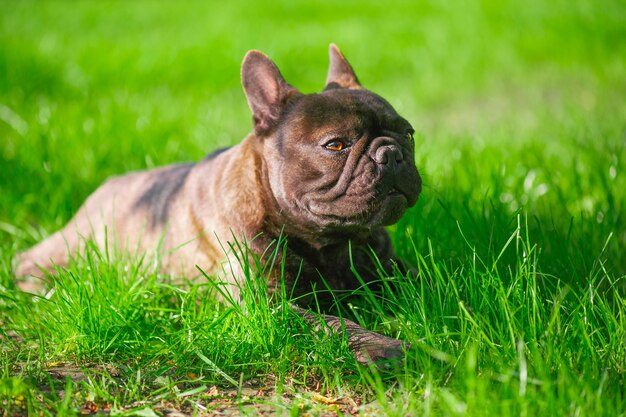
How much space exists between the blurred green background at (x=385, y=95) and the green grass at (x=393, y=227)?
30 mm

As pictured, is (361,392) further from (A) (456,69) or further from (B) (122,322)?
(A) (456,69)

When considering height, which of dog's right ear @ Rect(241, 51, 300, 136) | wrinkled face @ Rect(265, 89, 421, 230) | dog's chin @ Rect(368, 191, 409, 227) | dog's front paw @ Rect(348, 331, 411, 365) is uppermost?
dog's right ear @ Rect(241, 51, 300, 136)

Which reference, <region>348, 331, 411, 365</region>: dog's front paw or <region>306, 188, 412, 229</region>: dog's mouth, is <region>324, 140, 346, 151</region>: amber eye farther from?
<region>348, 331, 411, 365</region>: dog's front paw

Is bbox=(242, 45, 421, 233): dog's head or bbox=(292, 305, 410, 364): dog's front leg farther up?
bbox=(242, 45, 421, 233): dog's head

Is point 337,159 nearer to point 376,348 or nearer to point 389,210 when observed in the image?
point 389,210

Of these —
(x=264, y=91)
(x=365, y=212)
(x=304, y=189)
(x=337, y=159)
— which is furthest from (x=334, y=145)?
(x=264, y=91)

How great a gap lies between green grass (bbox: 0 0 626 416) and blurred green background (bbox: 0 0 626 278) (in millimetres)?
30

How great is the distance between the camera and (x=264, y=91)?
3.60 metres

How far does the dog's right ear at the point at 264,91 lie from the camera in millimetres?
3578

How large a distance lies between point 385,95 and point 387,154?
5.01 meters

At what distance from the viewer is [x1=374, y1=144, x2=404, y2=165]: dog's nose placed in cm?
323

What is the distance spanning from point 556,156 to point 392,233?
2046 millimetres

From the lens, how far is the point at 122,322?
124 inches

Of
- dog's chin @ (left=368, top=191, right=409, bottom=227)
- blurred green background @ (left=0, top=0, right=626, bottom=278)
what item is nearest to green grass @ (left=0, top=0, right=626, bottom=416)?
blurred green background @ (left=0, top=0, right=626, bottom=278)
